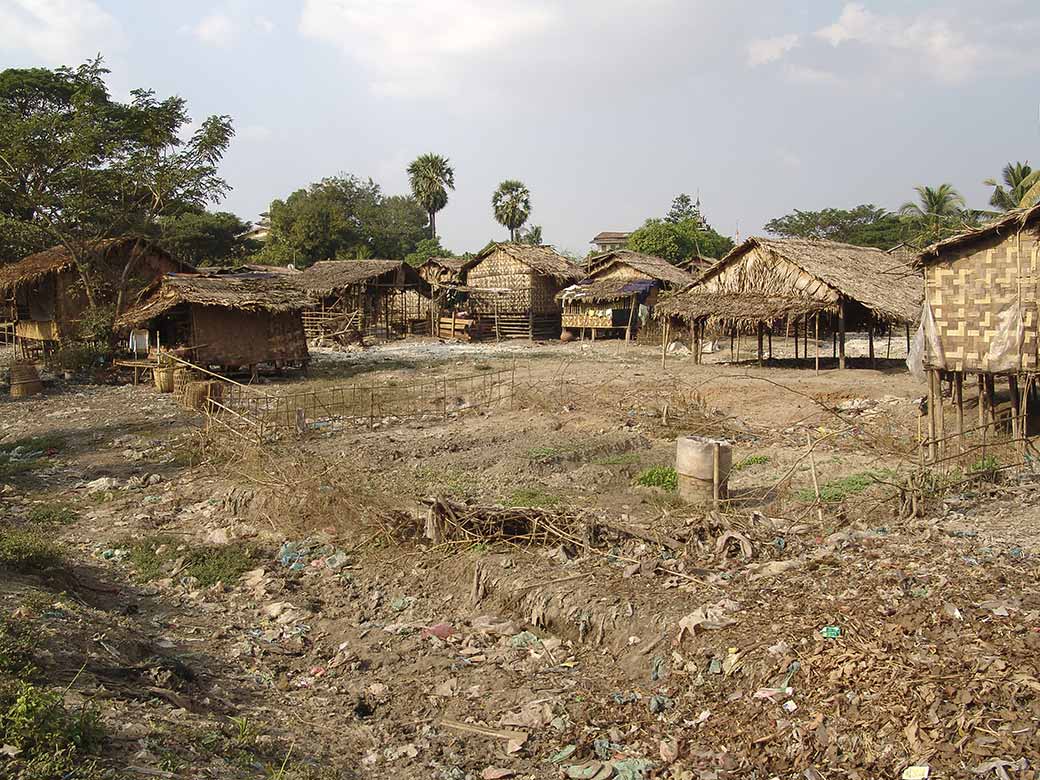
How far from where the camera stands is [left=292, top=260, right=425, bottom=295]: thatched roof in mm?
33438

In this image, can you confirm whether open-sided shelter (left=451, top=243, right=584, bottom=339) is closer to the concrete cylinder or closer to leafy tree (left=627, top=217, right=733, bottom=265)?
leafy tree (left=627, top=217, right=733, bottom=265)

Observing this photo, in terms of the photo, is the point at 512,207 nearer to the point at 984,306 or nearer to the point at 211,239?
the point at 211,239

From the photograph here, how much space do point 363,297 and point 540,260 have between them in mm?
7932

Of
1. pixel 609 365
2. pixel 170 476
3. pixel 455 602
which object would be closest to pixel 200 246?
pixel 609 365

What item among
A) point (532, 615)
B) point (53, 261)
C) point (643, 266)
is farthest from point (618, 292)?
point (532, 615)

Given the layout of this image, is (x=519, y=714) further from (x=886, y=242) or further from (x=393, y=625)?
A: (x=886, y=242)

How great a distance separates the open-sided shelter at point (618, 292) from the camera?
33688 mm

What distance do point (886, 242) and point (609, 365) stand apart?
3133 centimetres

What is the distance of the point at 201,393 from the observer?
1559 centimetres

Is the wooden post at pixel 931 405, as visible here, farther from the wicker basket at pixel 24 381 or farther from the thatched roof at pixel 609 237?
the thatched roof at pixel 609 237

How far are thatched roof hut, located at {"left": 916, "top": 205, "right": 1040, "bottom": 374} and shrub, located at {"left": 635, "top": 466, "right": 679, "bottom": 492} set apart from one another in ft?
14.1

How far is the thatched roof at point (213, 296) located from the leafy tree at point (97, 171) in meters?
1.63

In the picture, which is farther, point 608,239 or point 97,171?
point 608,239

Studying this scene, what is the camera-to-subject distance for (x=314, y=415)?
1534 cm
